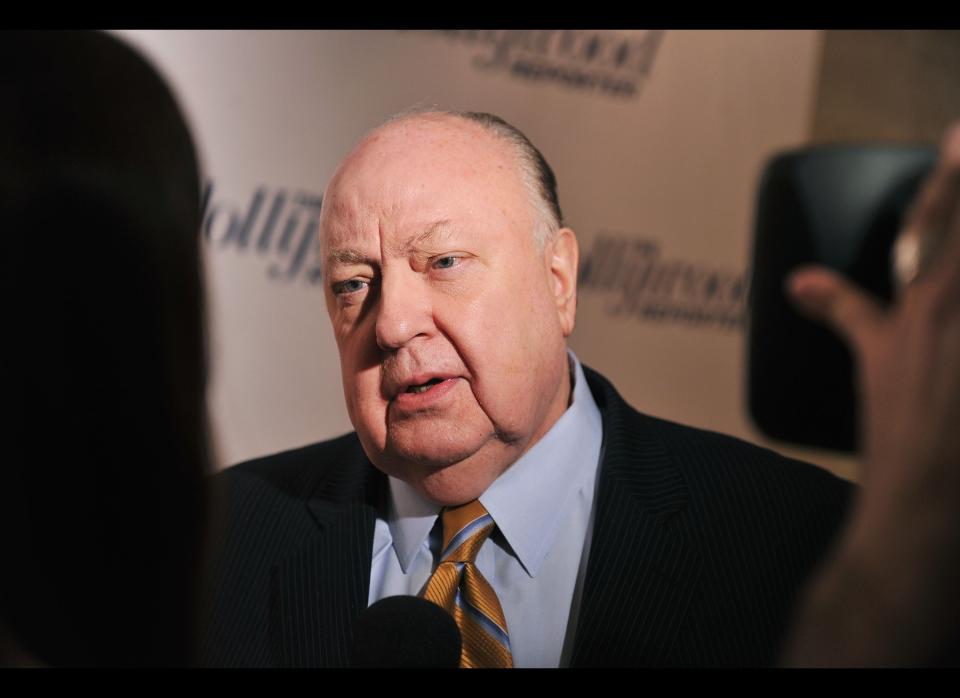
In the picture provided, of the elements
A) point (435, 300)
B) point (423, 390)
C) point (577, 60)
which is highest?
point (577, 60)

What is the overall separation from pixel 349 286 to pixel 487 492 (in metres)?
0.30

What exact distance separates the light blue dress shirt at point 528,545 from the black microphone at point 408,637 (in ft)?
0.44

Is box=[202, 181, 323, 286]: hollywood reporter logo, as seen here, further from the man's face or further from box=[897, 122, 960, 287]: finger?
box=[897, 122, 960, 287]: finger

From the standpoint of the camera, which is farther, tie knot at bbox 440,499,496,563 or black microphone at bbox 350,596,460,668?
tie knot at bbox 440,499,496,563

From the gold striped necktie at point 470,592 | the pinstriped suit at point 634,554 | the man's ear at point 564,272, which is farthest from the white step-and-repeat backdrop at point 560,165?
the gold striped necktie at point 470,592

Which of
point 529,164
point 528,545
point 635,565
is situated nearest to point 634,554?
point 635,565

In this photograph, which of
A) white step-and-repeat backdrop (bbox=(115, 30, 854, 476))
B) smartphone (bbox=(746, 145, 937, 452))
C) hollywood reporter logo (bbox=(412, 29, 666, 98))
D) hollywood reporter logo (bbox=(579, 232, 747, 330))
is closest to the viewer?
smartphone (bbox=(746, 145, 937, 452))

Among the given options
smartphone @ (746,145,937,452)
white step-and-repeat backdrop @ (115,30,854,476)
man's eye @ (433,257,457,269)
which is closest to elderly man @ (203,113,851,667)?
man's eye @ (433,257,457,269)

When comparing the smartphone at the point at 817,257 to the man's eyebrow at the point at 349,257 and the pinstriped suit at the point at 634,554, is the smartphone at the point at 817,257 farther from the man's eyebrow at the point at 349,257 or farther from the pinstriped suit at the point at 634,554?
the man's eyebrow at the point at 349,257

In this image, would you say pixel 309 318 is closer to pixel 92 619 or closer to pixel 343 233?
pixel 343 233

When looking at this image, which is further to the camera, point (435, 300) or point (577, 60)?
point (577, 60)

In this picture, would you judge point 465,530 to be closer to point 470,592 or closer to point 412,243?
point 470,592

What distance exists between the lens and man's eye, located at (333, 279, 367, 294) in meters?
1.01

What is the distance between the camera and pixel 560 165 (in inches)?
68.4
